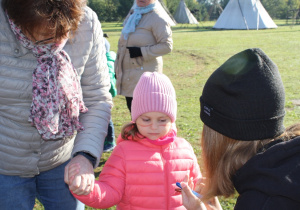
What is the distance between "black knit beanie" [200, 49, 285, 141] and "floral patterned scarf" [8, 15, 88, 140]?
2.44 feet

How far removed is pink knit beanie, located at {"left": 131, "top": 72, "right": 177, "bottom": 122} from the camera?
2082mm

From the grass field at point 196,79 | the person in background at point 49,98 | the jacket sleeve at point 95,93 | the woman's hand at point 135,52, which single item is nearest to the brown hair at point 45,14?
the person in background at point 49,98

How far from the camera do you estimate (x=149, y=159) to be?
6.75ft

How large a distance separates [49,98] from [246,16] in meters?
28.4

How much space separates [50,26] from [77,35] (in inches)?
9.0

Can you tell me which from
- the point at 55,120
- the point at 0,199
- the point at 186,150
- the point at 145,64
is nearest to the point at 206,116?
the point at 186,150

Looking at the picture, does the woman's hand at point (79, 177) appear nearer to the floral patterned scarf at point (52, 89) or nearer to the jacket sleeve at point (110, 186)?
the jacket sleeve at point (110, 186)

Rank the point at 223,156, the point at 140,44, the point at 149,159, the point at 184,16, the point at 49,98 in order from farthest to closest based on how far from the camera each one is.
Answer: the point at 184,16 < the point at 140,44 < the point at 149,159 < the point at 49,98 < the point at 223,156

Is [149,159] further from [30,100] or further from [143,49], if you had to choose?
[143,49]

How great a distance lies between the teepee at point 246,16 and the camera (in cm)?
2775

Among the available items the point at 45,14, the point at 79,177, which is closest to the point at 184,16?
the point at 45,14

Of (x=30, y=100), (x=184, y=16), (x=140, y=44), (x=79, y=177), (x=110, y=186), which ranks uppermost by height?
(x=30, y=100)

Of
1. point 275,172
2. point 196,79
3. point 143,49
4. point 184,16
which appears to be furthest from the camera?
point 184,16

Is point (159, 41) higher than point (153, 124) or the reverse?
the reverse
